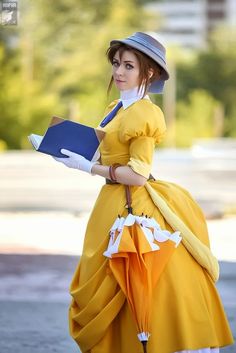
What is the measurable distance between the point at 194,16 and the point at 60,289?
98.5 m

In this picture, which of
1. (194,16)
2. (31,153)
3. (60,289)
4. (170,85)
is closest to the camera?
(60,289)

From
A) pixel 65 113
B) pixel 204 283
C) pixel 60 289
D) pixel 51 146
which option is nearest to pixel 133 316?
pixel 204 283

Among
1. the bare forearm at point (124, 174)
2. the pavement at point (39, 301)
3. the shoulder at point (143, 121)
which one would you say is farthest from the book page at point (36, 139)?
the pavement at point (39, 301)

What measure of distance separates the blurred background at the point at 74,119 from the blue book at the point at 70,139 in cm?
55

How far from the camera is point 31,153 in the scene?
33.9m

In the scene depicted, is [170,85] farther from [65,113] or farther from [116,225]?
[116,225]

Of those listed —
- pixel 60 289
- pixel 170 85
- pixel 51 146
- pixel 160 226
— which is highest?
pixel 51 146

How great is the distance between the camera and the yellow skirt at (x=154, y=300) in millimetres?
4281

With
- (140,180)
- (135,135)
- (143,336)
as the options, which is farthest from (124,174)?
(143,336)

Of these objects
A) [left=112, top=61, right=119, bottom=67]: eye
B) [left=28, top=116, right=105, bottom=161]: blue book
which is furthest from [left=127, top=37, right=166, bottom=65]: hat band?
[left=28, top=116, right=105, bottom=161]: blue book

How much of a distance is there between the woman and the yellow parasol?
0.18 feet

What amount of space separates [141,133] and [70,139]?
0.33 metres

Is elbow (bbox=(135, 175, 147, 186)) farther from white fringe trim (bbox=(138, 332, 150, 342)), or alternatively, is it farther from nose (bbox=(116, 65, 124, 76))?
white fringe trim (bbox=(138, 332, 150, 342))

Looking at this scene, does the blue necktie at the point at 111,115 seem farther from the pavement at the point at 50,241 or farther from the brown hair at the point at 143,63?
the pavement at the point at 50,241
